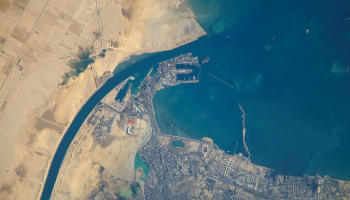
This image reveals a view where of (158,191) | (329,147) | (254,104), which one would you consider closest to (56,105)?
(158,191)

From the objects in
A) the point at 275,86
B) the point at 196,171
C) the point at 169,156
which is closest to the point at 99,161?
the point at 169,156

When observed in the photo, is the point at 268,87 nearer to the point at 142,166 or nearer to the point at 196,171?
the point at 196,171

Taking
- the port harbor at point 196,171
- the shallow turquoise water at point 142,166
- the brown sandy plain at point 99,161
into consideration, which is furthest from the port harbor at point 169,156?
the shallow turquoise water at point 142,166

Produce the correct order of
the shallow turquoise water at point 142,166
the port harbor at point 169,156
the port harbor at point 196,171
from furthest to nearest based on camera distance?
the shallow turquoise water at point 142,166
the port harbor at point 169,156
the port harbor at point 196,171

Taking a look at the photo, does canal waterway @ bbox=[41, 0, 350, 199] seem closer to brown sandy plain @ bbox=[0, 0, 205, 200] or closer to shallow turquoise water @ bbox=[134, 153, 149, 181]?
Answer: brown sandy plain @ bbox=[0, 0, 205, 200]

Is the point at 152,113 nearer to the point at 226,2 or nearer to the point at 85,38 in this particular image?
the point at 85,38

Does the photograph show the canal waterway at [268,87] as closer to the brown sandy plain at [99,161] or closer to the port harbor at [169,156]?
the port harbor at [169,156]

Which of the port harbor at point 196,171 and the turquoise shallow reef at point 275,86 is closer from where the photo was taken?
the turquoise shallow reef at point 275,86
